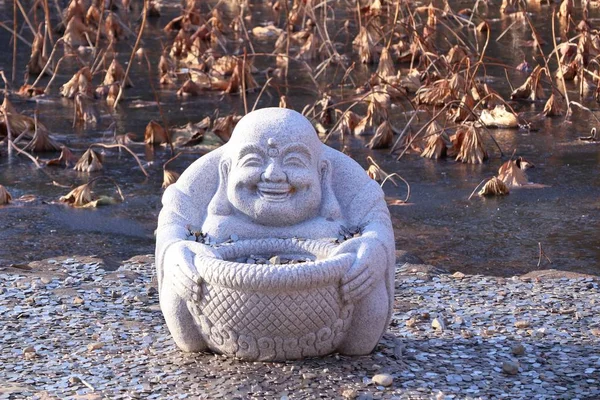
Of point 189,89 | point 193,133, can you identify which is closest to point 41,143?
point 193,133

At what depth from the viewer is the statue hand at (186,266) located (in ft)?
13.5

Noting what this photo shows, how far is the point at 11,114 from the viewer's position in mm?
8938

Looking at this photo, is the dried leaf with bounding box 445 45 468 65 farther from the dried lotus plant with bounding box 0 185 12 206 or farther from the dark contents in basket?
the dark contents in basket

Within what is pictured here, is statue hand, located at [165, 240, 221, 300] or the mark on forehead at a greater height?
the mark on forehead

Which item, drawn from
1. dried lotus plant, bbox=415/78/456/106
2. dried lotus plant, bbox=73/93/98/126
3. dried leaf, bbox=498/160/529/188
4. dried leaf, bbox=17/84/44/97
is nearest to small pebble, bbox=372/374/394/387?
dried leaf, bbox=498/160/529/188

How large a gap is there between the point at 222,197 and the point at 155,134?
4.75 m

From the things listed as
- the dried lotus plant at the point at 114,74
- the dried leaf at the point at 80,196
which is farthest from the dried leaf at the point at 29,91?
the dried leaf at the point at 80,196

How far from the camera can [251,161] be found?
14.5ft

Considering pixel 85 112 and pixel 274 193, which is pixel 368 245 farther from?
pixel 85 112

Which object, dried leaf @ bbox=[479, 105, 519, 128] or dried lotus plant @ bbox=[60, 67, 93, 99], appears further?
dried lotus plant @ bbox=[60, 67, 93, 99]

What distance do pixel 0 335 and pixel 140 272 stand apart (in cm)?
124

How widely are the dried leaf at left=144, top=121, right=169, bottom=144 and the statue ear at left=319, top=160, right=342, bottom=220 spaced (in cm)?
471

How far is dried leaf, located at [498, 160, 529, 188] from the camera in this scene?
7914mm

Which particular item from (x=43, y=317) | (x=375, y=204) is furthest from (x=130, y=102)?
(x=375, y=204)
